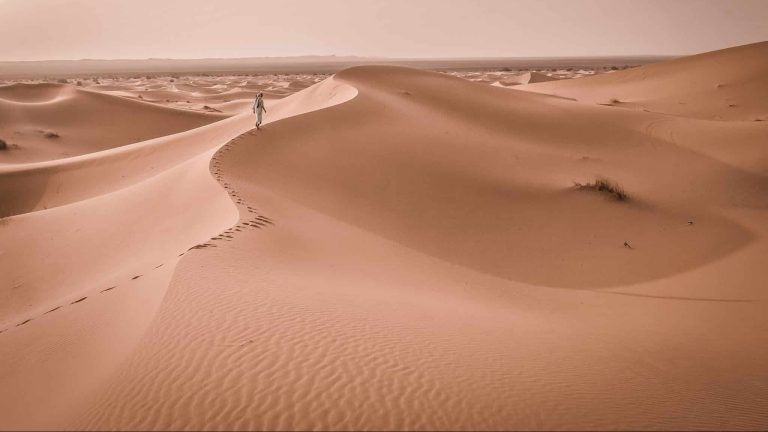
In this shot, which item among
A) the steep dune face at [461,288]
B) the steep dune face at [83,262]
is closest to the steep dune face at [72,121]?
Result: the steep dune face at [83,262]

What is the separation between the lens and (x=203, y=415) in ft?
10.5

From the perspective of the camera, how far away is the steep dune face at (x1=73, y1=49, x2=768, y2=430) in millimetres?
3533

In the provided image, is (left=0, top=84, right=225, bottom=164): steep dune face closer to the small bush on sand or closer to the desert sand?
the desert sand

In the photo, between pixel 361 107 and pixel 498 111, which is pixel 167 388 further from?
pixel 498 111

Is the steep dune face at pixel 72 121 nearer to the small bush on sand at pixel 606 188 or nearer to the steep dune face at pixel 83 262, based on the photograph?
the steep dune face at pixel 83 262

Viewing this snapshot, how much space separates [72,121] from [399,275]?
23.7 meters

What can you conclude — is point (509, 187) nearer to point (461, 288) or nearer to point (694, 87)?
point (461, 288)

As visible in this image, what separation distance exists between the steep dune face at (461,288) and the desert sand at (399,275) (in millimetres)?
31

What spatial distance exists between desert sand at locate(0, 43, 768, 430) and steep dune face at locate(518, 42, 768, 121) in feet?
30.3

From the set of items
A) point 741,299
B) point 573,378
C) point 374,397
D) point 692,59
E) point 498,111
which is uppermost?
point 692,59

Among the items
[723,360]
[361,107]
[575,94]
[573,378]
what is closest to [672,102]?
[575,94]

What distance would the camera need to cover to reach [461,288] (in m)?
7.18

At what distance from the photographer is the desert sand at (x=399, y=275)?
3.62 meters

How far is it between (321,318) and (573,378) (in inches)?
86.8
